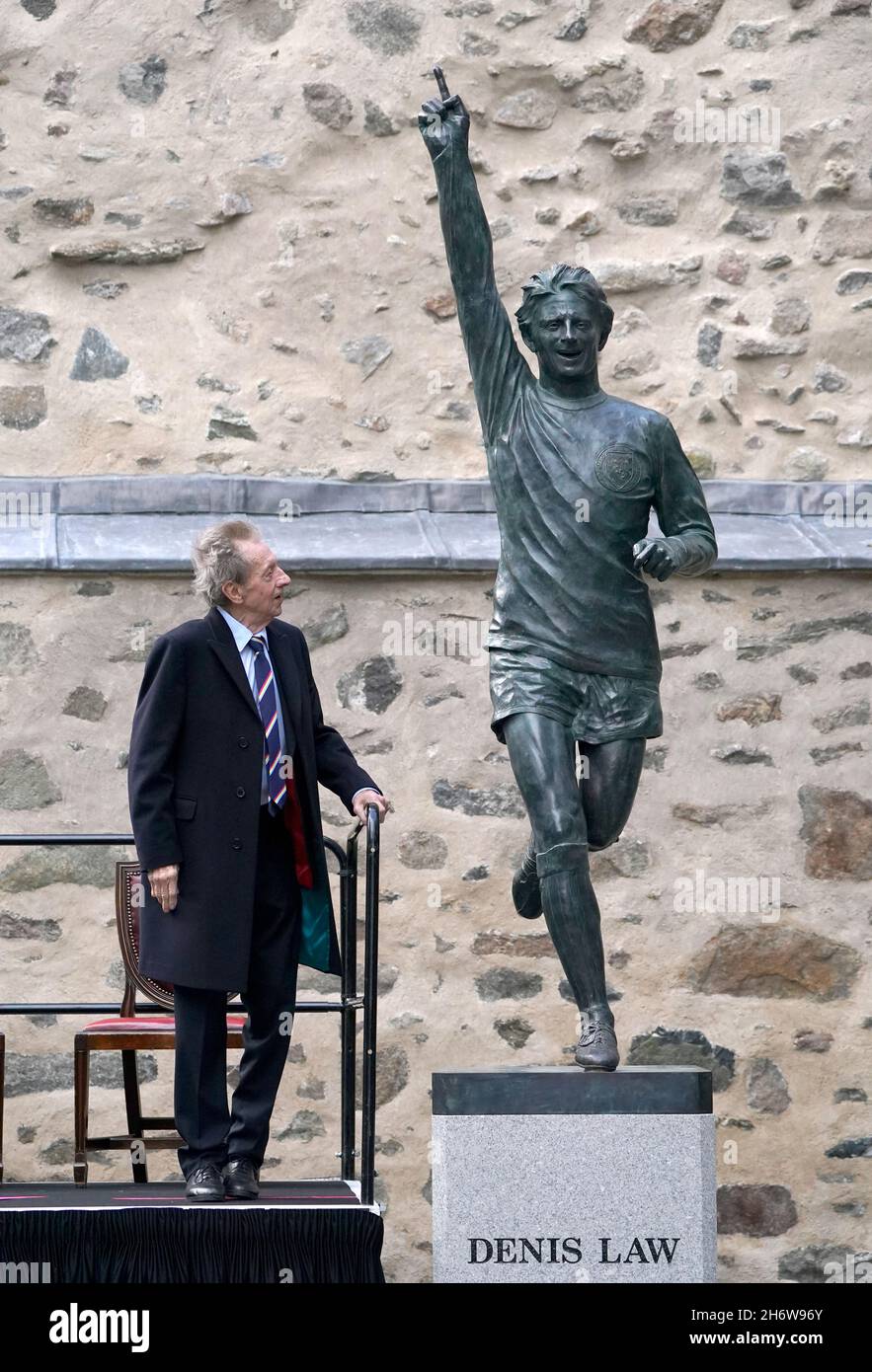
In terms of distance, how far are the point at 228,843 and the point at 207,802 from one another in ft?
0.33

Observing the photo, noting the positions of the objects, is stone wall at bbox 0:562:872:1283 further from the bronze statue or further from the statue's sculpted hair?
the statue's sculpted hair

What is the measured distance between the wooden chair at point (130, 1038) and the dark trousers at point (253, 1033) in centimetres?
46

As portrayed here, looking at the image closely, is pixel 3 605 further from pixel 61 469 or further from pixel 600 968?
pixel 600 968

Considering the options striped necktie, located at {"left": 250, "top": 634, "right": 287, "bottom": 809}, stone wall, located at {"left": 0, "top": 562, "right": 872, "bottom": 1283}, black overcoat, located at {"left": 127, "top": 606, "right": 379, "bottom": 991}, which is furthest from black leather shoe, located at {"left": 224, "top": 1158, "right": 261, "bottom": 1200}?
stone wall, located at {"left": 0, "top": 562, "right": 872, "bottom": 1283}

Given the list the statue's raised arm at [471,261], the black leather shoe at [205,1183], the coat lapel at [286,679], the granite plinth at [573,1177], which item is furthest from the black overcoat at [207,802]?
the statue's raised arm at [471,261]

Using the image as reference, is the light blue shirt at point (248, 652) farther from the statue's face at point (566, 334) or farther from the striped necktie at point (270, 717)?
the statue's face at point (566, 334)

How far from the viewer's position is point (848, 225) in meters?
6.86

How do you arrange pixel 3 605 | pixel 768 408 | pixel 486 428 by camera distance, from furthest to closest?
1. pixel 768 408
2. pixel 3 605
3. pixel 486 428

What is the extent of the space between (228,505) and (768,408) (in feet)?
6.06

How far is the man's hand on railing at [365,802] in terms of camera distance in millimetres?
4512

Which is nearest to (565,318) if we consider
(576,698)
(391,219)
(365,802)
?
(576,698)

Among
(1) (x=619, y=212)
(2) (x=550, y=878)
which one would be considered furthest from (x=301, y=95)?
(2) (x=550, y=878)

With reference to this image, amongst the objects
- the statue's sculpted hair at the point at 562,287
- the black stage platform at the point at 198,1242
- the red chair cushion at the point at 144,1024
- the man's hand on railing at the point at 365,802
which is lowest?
the black stage platform at the point at 198,1242

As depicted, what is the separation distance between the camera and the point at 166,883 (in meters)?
4.34
